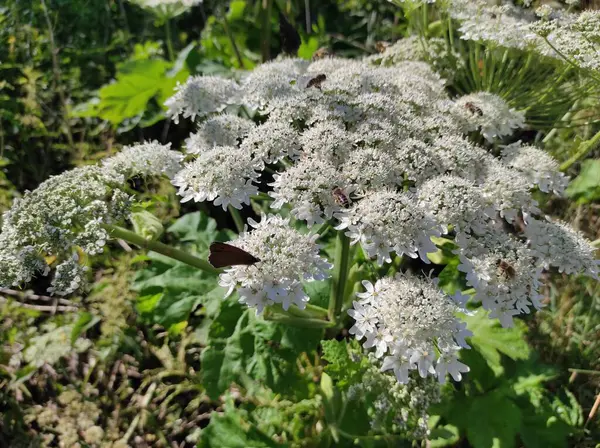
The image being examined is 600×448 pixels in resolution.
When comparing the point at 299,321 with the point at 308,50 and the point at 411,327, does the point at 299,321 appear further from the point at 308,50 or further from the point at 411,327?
the point at 308,50

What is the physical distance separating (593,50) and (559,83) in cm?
71

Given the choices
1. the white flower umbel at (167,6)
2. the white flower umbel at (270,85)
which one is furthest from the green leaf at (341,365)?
the white flower umbel at (167,6)

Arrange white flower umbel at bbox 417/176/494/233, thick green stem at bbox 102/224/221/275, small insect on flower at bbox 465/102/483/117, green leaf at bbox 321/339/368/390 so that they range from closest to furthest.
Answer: white flower umbel at bbox 417/176/494/233 → thick green stem at bbox 102/224/221/275 → green leaf at bbox 321/339/368/390 → small insect on flower at bbox 465/102/483/117

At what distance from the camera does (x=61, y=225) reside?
2.98 m

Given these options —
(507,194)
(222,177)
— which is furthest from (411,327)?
(222,177)

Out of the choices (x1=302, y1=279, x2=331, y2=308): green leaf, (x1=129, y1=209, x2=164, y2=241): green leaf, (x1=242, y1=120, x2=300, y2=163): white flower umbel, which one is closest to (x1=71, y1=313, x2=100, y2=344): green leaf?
(x1=129, y1=209, x2=164, y2=241): green leaf

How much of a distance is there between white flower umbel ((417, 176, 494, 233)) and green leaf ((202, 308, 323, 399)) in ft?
4.62

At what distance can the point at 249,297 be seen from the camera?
2.85m

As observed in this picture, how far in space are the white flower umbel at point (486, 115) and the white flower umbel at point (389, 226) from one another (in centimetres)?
129

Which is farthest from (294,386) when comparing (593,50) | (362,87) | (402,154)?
(593,50)

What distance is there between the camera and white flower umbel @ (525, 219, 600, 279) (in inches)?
131

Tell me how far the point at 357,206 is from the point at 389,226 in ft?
0.76

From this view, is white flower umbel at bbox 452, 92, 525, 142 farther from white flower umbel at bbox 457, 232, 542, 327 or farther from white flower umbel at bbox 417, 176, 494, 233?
white flower umbel at bbox 457, 232, 542, 327

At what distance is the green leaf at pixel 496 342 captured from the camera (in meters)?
3.94
